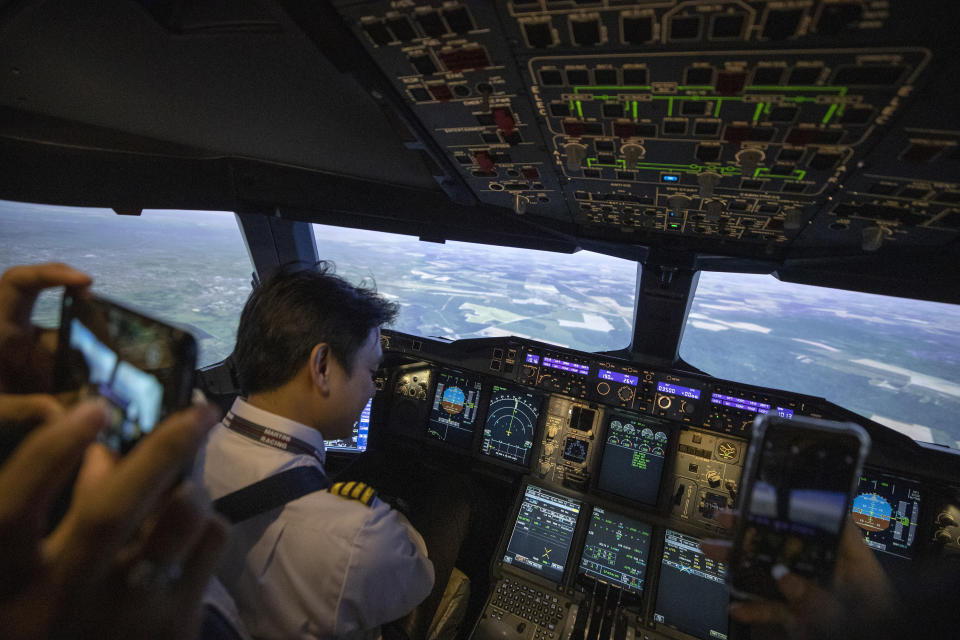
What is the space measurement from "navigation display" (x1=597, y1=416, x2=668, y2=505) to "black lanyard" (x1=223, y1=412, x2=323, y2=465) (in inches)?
79.2

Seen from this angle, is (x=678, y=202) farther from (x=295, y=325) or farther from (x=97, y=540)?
(x=97, y=540)

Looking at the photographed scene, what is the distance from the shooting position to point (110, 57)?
58.1 inches

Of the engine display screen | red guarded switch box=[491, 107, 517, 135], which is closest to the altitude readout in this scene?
the engine display screen

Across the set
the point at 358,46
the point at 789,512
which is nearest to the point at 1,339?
the point at 358,46

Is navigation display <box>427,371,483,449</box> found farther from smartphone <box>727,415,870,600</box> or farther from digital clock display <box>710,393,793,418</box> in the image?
smartphone <box>727,415,870,600</box>

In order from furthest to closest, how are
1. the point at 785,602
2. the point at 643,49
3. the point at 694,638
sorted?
the point at 694,638, the point at 643,49, the point at 785,602

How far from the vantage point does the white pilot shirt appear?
3.42ft

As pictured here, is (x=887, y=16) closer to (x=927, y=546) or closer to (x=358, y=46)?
(x=358, y=46)

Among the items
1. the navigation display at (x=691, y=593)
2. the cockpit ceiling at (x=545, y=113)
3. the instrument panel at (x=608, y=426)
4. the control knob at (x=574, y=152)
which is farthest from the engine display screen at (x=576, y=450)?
the control knob at (x=574, y=152)

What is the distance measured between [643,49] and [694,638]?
2571mm

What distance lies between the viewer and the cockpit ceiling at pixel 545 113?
0.99 meters

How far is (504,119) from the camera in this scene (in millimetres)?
1484

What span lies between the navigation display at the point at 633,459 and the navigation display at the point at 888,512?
99cm

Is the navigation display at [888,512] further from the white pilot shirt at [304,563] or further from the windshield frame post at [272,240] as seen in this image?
the windshield frame post at [272,240]
